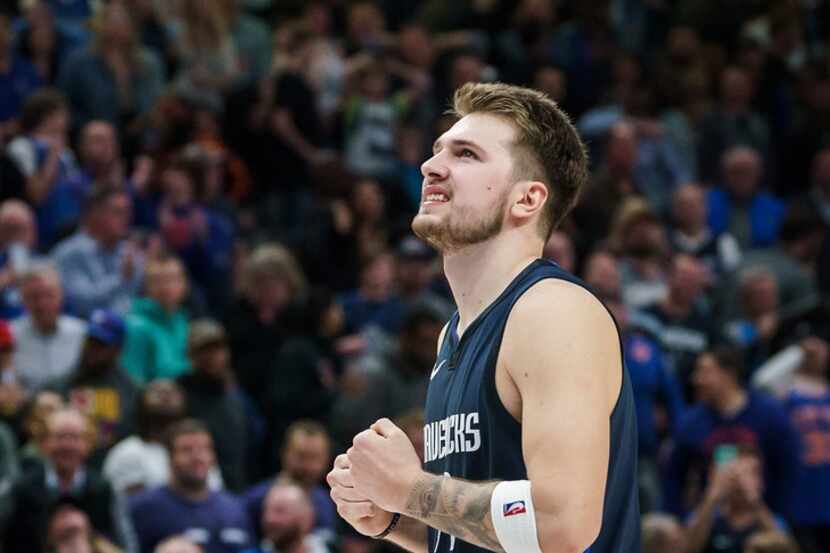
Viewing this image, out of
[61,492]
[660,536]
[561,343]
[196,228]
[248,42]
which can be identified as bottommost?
[561,343]

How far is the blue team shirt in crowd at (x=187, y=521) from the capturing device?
30.4ft

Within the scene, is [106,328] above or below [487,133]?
above

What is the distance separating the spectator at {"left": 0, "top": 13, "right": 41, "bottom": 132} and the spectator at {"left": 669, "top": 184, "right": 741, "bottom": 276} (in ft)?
18.0

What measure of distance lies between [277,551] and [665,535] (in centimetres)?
223

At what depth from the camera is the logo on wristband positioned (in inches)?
145

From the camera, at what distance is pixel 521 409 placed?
12.8ft

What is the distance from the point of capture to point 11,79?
1317 centimetres

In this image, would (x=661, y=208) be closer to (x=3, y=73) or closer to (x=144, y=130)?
(x=144, y=130)

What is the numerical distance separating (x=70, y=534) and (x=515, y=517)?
5.39m

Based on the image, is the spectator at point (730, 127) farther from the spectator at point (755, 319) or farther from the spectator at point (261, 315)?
the spectator at point (261, 315)

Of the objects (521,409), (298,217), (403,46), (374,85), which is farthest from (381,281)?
(521,409)

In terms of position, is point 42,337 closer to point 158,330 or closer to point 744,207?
point 158,330

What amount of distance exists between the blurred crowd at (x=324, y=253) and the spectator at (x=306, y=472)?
0.07 feet

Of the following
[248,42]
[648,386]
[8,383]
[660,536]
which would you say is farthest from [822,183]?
[8,383]
